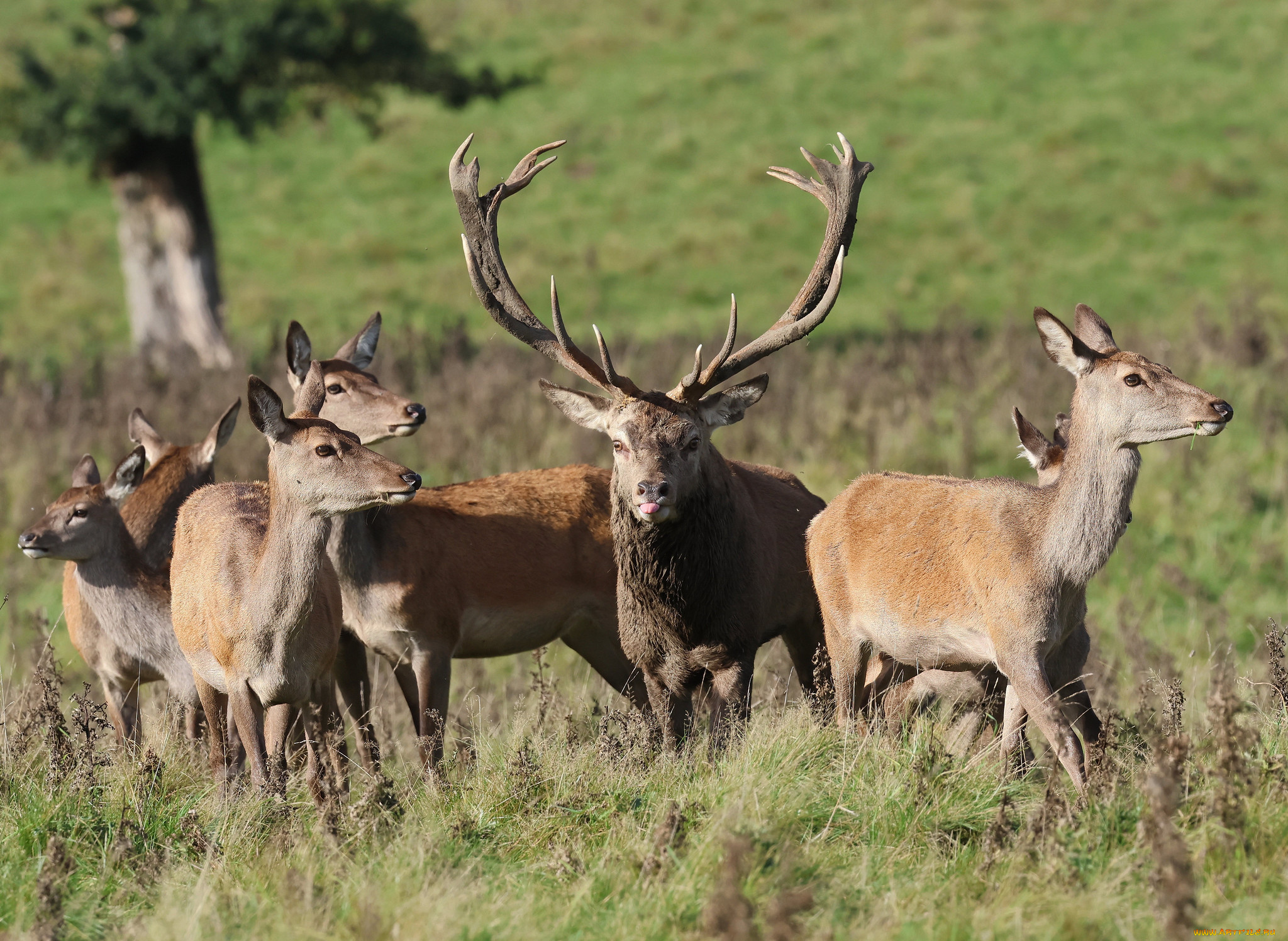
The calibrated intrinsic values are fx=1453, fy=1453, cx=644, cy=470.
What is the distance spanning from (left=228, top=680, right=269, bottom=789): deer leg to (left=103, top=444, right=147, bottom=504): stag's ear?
5.71 feet

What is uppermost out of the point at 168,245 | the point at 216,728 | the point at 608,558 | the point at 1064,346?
the point at 168,245

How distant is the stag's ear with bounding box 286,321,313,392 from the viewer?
24.5ft

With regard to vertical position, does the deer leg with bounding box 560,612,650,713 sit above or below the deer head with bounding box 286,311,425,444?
below

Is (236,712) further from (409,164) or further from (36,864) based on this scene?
(409,164)

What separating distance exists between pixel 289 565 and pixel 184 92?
9.51 meters

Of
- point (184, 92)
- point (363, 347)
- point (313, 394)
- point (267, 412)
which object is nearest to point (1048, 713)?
point (267, 412)

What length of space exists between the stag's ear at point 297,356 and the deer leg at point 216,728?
6.42 ft

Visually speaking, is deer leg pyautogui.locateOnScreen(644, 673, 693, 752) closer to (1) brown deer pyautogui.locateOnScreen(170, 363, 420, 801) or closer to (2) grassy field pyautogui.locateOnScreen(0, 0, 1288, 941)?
(2) grassy field pyautogui.locateOnScreen(0, 0, 1288, 941)

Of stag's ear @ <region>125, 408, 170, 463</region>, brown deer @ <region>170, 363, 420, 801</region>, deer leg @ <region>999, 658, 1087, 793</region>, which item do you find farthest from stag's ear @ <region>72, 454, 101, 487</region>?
deer leg @ <region>999, 658, 1087, 793</region>

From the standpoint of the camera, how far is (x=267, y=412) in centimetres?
570

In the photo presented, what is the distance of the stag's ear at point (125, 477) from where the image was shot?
23.1 ft

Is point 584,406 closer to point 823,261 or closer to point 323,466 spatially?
point 323,466

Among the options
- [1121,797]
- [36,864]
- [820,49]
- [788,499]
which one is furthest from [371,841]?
[820,49]

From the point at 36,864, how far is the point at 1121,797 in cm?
346
